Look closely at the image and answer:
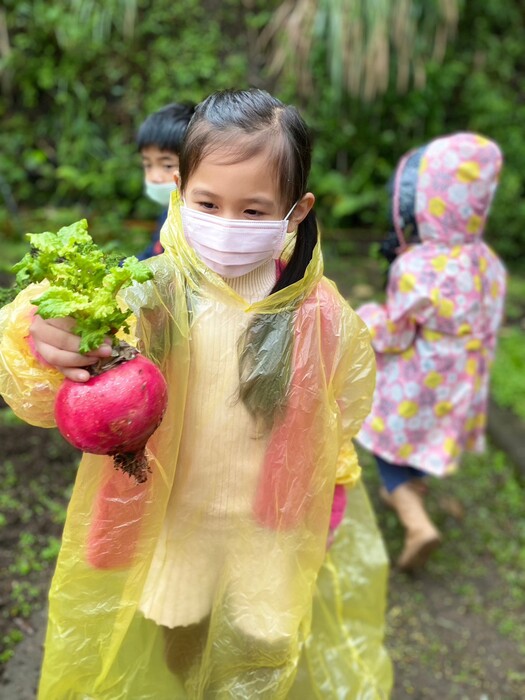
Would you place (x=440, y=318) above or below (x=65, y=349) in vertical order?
below

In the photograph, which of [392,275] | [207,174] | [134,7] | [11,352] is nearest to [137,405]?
[11,352]

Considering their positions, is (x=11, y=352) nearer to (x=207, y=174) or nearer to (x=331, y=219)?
(x=207, y=174)

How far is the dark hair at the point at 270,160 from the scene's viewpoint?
1.58 meters

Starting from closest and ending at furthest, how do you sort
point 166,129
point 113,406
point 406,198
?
point 113,406, point 166,129, point 406,198

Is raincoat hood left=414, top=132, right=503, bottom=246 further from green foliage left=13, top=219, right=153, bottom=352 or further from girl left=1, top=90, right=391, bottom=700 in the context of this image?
green foliage left=13, top=219, right=153, bottom=352

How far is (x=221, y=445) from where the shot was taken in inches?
69.1

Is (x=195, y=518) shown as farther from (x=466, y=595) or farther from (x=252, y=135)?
(x=466, y=595)

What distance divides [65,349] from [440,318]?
1.97m

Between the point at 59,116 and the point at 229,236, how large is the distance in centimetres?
525

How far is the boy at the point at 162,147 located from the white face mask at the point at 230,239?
3.49ft

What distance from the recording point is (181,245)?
1656mm

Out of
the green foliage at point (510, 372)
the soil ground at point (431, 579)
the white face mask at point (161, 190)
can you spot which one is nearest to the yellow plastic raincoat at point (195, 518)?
the soil ground at point (431, 579)

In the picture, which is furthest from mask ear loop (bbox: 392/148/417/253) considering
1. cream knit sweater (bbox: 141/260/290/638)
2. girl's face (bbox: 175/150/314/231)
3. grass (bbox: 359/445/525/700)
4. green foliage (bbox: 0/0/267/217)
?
green foliage (bbox: 0/0/267/217)

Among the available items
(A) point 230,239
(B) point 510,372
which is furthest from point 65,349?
(B) point 510,372
